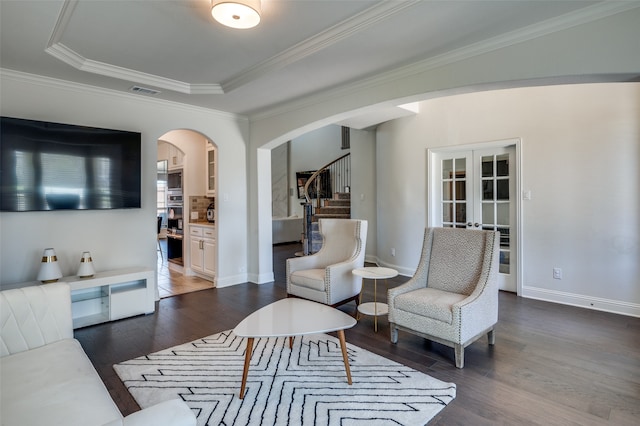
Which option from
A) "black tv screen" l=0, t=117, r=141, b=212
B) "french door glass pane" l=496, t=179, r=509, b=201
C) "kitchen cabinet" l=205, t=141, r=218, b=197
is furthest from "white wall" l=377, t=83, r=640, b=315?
"black tv screen" l=0, t=117, r=141, b=212

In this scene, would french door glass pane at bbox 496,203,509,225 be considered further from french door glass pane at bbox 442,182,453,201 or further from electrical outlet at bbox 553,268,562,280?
electrical outlet at bbox 553,268,562,280

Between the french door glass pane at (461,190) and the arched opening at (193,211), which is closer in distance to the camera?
the french door glass pane at (461,190)

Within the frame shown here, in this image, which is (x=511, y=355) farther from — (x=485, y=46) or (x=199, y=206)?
(x=199, y=206)

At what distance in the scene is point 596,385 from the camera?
239 cm

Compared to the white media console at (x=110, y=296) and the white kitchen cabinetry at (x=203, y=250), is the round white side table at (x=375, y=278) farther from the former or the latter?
the white kitchen cabinetry at (x=203, y=250)

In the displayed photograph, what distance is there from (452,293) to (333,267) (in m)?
1.25

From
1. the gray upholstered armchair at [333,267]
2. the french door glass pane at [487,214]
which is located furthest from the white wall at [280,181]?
the french door glass pane at [487,214]

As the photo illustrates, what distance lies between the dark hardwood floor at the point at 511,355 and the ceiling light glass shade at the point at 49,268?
2.10ft

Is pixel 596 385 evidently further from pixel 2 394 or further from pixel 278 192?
pixel 278 192

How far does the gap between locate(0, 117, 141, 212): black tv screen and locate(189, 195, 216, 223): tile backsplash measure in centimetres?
185

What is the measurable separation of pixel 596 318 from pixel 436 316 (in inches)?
92.1

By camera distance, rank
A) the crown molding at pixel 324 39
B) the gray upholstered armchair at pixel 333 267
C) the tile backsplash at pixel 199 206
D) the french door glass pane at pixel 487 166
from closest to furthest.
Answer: the crown molding at pixel 324 39 < the gray upholstered armchair at pixel 333 267 < the french door glass pane at pixel 487 166 < the tile backsplash at pixel 199 206

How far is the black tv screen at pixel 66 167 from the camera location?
3398mm

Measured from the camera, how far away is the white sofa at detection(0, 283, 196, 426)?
137cm
